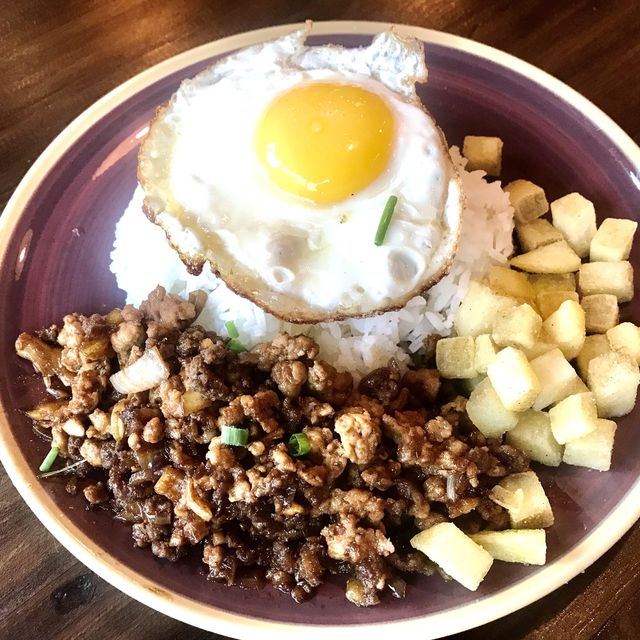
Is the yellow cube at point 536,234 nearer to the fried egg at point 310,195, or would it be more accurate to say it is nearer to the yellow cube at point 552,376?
the fried egg at point 310,195

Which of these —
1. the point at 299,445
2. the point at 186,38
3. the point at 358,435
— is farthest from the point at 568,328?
the point at 186,38

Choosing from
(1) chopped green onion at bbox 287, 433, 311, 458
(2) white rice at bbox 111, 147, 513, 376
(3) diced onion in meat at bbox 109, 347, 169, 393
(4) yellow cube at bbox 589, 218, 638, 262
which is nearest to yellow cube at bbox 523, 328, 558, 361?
(2) white rice at bbox 111, 147, 513, 376

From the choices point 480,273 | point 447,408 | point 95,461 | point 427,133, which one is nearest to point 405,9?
point 427,133

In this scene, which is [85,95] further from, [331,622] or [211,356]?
[331,622]

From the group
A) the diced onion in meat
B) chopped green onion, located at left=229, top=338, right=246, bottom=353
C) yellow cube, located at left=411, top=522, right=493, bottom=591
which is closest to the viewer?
yellow cube, located at left=411, top=522, right=493, bottom=591

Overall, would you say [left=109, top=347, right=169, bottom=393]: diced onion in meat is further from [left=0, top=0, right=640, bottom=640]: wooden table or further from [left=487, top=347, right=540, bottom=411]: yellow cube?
[left=0, top=0, right=640, bottom=640]: wooden table

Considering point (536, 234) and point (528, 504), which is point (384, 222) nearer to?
point (536, 234)

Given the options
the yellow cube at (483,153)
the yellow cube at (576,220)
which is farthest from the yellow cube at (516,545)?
the yellow cube at (483,153)
